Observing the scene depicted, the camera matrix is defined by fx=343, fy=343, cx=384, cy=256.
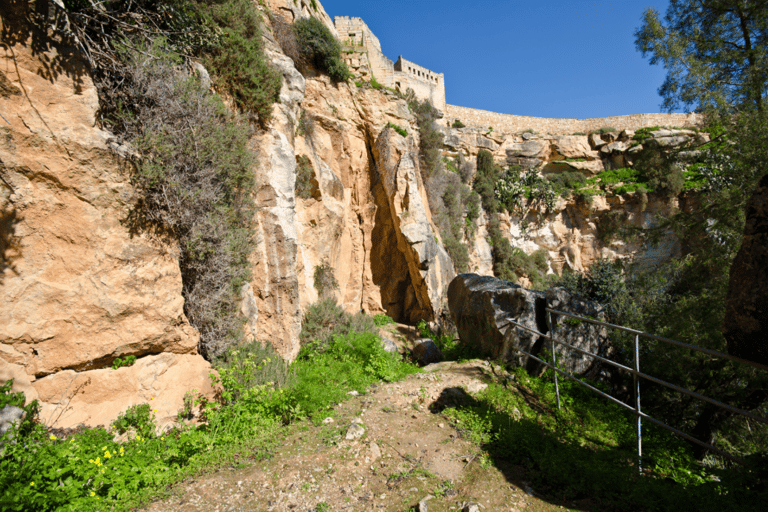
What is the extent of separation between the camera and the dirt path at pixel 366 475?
3.06m

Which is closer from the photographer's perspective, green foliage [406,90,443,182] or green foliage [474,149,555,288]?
green foliage [406,90,443,182]

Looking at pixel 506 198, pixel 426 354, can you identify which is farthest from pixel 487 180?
pixel 426 354

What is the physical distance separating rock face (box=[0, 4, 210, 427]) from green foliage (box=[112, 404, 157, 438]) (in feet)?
0.50

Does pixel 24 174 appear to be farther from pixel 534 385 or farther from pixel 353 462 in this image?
pixel 534 385

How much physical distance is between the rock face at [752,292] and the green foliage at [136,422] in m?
5.22

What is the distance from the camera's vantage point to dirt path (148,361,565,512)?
3.06 m

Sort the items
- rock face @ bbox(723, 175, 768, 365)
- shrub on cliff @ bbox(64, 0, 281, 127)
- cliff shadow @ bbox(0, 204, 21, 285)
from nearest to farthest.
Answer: rock face @ bbox(723, 175, 768, 365), cliff shadow @ bbox(0, 204, 21, 285), shrub on cliff @ bbox(64, 0, 281, 127)

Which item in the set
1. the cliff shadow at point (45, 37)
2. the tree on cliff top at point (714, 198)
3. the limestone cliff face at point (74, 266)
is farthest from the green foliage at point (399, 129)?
the cliff shadow at point (45, 37)

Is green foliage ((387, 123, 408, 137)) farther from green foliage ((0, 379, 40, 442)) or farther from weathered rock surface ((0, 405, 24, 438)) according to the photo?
weathered rock surface ((0, 405, 24, 438))

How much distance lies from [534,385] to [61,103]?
278 inches

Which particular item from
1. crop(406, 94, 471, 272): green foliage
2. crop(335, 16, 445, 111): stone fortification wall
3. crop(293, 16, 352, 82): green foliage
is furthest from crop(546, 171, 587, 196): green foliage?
crop(293, 16, 352, 82): green foliage

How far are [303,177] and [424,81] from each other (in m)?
20.6

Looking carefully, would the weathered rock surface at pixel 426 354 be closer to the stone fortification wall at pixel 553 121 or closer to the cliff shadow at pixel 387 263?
the cliff shadow at pixel 387 263

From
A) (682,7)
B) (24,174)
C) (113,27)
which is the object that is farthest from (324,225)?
(682,7)
